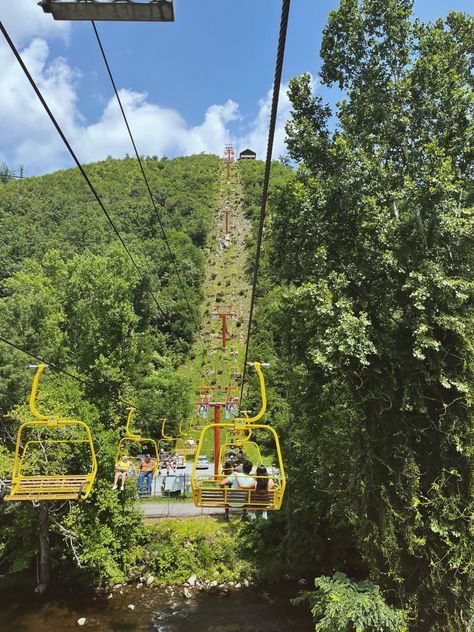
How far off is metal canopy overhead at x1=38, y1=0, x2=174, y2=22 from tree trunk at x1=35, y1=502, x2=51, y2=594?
1716 cm

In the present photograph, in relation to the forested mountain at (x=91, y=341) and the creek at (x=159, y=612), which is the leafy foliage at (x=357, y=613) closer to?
the creek at (x=159, y=612)

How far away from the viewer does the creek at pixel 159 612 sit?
1505cm

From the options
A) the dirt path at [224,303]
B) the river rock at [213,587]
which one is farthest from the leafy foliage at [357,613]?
the dirt path at [224,303]

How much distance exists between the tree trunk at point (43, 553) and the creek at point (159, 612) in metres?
0.59

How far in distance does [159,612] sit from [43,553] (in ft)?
16.1

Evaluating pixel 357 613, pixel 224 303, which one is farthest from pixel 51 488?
pixel 224 303

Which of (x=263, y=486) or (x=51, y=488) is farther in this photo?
(x=263, y=486)

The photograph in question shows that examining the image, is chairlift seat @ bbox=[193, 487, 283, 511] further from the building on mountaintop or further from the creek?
the building on mountaintop

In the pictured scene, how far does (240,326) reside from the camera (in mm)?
56250

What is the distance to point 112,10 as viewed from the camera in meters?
2.59

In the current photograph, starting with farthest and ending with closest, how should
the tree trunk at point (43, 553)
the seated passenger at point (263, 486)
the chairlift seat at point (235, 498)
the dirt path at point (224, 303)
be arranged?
the dirt path at point (224, 303)
the tree trunk at point (43, 553)
the seated passenger at point (263, 486)
the chairlift seat at point (235, 498)

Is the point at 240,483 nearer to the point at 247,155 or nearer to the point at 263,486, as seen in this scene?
the point at 263,486

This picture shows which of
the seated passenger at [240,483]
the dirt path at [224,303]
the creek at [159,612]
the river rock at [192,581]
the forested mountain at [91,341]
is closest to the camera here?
the seated passenger at [240,483]

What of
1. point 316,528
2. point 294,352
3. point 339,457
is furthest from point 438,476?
point 316,528
